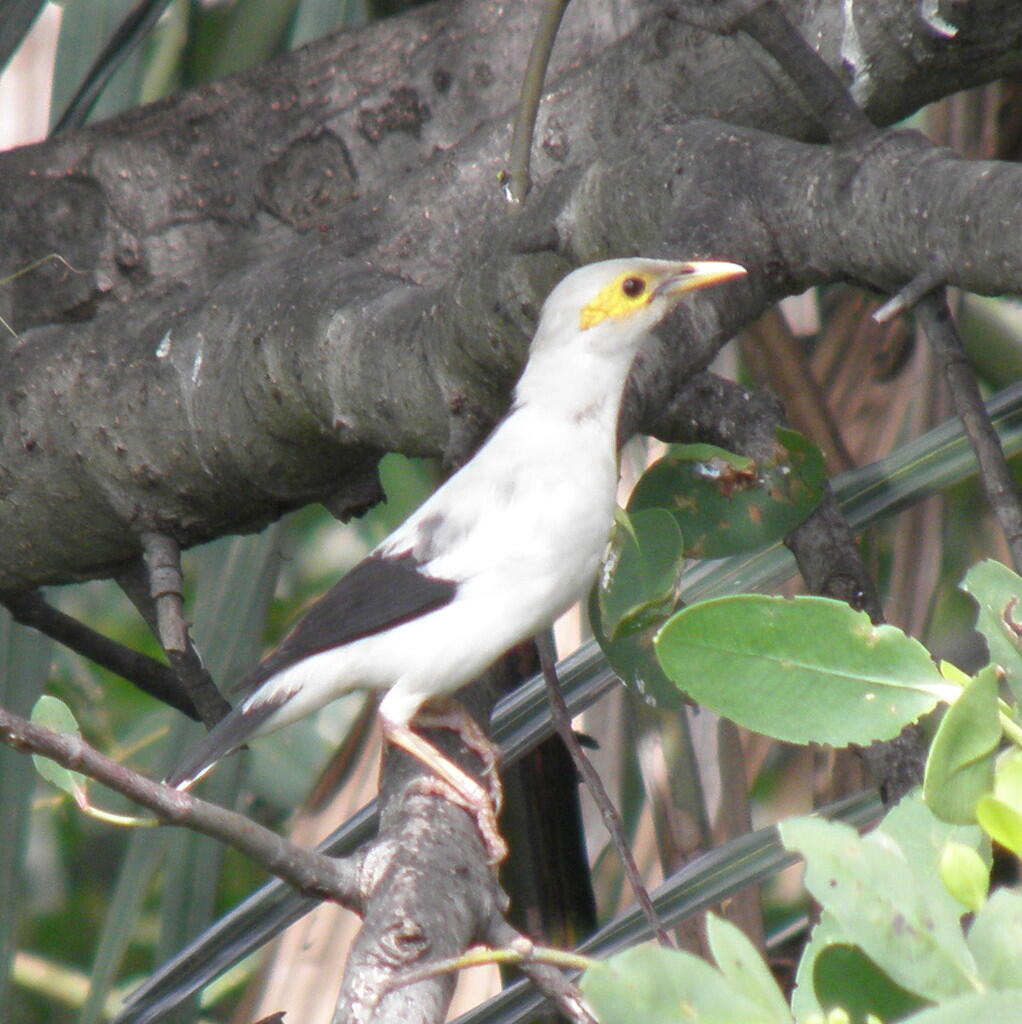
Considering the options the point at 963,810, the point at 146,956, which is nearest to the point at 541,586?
the point at 963,810

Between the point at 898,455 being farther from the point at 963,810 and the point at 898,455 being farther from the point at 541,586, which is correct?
the point at 963,810

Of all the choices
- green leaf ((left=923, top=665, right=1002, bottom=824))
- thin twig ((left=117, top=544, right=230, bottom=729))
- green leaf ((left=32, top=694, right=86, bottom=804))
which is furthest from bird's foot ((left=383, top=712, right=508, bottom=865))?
green leaf ((left=923, top=665, right=1002, bottom=824))

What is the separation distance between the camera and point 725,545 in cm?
188

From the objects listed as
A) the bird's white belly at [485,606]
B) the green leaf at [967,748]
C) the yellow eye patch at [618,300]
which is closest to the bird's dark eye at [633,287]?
the yellow eye patch at [618,300]

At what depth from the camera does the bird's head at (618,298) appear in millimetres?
1966

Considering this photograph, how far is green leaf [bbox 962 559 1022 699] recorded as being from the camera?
91 cm

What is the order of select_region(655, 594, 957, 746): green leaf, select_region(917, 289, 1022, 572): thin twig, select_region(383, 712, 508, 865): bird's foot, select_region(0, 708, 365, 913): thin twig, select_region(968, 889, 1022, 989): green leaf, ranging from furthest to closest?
select_region(383, 712, 508, 865): bird's foot, select_region(917, 289, 1022, 572): thin twig, select_region(0, 708, 365, 913): thin twig, select_region(655, 594, 957, 746): green leaf, select_region(968, 889, 1022, 989): green leaf

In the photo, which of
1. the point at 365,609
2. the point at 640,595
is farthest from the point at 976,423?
the point at 365,609

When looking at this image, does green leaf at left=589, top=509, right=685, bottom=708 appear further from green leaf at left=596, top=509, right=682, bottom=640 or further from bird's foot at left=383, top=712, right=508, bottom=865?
bird's foot at left=383, top=712, right=508, bottom=865

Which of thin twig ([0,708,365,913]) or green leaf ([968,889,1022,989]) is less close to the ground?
thin twig ([0,708,365,913])

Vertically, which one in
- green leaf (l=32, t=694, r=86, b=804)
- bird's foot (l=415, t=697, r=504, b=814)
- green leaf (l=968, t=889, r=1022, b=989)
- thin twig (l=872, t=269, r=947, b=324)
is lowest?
bird's foot (l=415, t=697, r=504, b=814)

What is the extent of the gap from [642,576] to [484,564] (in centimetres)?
50

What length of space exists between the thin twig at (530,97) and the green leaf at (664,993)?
5.19 ft

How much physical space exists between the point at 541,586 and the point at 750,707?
1.24 m
